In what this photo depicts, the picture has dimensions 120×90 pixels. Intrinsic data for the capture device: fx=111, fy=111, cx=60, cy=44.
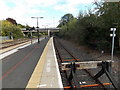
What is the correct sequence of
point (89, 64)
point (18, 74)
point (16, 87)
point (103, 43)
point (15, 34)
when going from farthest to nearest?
point (15, 34) < point (103, 43) < point (18, 74) < point (89, 64) < point (16, 87)

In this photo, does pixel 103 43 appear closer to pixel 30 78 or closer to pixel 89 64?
pixel 89 64

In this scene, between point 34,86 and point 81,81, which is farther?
point 81,81

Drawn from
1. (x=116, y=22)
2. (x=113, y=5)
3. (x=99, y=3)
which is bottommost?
(x=116, y=22)

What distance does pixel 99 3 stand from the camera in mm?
13242

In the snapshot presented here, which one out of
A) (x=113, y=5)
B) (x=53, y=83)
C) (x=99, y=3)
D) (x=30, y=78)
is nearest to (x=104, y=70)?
(x=53, y=83)

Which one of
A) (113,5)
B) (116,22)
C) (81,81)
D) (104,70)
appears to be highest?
(113,5)

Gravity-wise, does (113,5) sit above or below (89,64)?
above

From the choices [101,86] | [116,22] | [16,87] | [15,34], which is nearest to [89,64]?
[101,86]

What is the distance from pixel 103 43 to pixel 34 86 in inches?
410

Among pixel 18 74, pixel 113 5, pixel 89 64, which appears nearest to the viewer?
pixel 89 64

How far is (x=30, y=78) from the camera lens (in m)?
6.15

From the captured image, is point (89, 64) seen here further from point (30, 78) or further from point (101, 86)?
point (30, 78)

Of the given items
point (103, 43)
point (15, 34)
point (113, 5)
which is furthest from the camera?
point (15, 34)

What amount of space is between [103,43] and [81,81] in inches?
333
